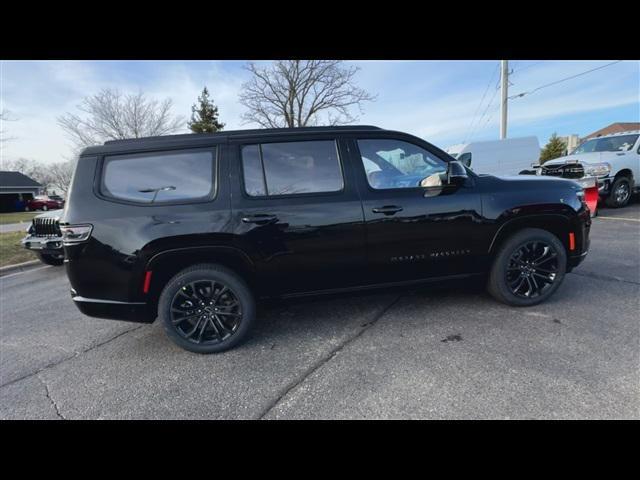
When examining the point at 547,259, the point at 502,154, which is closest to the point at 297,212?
the point at 547,259

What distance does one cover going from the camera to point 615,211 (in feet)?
27.0

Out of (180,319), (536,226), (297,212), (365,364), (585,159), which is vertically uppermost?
(585,159)

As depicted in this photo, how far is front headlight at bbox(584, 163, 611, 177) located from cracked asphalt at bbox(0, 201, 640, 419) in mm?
5914

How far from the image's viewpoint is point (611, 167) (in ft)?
25.7

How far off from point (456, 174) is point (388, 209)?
721 mm

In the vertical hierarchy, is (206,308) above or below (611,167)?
below

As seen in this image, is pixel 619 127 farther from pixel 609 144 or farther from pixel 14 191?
pixel 14 191

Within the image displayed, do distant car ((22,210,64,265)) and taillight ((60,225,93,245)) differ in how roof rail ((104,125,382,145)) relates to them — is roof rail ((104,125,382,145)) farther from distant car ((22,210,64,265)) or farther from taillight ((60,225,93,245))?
distant car ((22,210,64,265))

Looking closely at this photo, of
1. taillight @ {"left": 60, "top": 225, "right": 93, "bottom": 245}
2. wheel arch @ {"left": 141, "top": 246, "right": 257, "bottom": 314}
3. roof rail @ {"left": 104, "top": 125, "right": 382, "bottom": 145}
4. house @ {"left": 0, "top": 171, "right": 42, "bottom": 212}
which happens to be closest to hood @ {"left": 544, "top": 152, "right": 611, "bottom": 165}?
roof rail @ {"left": 104, "top": 125, "right": 382, "bottom": 145}

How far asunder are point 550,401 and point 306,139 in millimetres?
2672

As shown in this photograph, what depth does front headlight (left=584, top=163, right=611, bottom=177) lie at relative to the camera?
780cm

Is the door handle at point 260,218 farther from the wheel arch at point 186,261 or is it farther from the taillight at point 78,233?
the taillight at point 78,233
